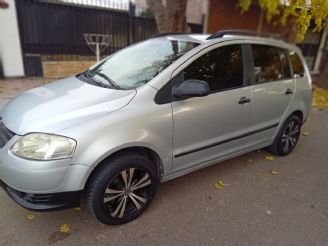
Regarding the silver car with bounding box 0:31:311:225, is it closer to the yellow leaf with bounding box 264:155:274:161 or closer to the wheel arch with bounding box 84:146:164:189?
the wheel arch with bounding box 84:146:164:189

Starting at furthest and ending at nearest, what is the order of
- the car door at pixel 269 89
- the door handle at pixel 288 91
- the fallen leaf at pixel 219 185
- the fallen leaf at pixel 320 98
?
the fallen leaf at pixel 320 98, the door handle at pixel 288 91, the car door at pixel 269 89, the fallen leaf at pixel 219 185

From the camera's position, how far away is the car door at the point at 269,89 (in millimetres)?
3258

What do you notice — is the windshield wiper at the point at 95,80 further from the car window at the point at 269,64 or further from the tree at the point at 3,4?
the tree at the point at 3,4

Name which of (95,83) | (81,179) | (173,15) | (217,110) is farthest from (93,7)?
(81,179)

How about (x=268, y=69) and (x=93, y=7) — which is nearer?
(x=268, y=69)

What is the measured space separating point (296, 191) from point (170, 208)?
1505 mm

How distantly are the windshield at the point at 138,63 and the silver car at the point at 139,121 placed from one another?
0.05ft

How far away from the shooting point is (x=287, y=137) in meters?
3.91

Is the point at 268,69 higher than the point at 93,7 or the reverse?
the reverse

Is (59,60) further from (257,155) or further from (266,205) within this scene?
(266,205)

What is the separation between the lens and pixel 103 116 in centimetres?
220

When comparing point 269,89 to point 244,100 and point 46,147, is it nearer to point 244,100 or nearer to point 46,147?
point 244,100

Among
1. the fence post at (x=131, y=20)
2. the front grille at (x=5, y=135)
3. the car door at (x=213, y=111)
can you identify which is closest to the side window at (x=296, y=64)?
the car door at (x=213, y=111)

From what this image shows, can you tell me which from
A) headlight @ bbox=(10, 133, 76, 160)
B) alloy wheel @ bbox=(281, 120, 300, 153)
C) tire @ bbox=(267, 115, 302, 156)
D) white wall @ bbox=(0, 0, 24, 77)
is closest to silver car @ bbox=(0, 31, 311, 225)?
headlight @ bbox=(10, 133, 76, 160)
